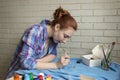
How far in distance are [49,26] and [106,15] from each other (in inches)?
25.7

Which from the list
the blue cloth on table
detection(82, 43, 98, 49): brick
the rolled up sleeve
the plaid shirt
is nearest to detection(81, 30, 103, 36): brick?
detection(82, 43, 98, 49): brick

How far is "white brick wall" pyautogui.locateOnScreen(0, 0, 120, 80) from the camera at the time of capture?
1.76 m

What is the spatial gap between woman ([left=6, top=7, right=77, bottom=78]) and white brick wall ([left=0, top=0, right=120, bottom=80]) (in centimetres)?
49

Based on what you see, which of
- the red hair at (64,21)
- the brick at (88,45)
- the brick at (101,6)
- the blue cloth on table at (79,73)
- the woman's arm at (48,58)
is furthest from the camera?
the brick at (88,45)

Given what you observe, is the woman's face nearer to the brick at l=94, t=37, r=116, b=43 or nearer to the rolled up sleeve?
the rolled up sleeve

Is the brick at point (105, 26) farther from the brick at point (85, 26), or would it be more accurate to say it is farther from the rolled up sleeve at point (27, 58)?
the rolled up sleeve at point (27, 58)

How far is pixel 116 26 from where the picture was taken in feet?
5.71

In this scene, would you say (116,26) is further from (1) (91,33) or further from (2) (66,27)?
(2) (66,27)

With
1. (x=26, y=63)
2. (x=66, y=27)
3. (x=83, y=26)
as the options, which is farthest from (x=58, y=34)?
(x=83, y=26)

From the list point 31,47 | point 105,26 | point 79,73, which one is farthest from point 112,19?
point 31,47

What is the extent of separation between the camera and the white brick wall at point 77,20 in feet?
5.76

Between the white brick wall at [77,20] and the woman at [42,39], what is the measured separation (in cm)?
49

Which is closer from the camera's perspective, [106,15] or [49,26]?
[49,26]

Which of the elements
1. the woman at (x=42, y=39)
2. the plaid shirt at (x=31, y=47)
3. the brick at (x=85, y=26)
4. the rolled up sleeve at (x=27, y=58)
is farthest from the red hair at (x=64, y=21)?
the brick at (x=85, y=26)
